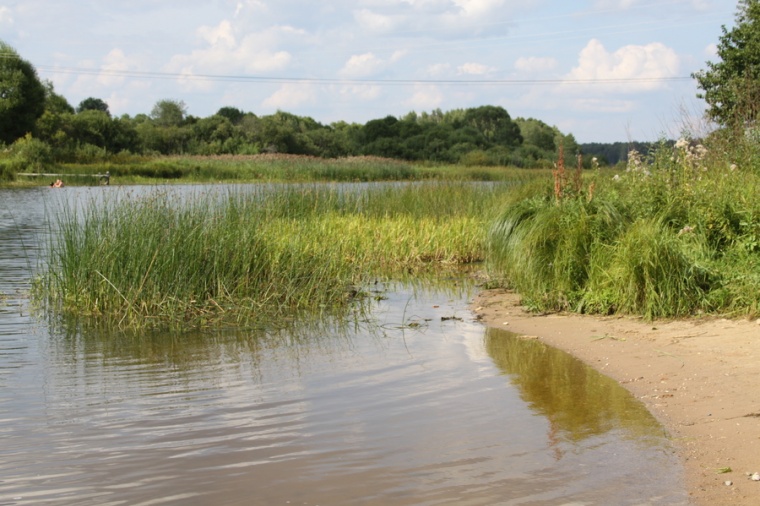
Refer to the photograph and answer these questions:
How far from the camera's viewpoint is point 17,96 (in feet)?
172

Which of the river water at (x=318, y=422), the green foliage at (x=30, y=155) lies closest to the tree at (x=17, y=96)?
the green foliage at (x=30, y=155)

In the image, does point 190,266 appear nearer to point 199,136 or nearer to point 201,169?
point 201,169

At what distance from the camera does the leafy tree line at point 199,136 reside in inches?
2055

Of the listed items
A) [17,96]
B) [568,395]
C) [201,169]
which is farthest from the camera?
[17,96]

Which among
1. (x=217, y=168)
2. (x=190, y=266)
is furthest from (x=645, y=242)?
(x=217, y=168)

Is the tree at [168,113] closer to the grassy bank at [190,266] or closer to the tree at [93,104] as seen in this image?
the tree at [93,104]

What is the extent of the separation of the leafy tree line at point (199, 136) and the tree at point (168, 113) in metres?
0.10

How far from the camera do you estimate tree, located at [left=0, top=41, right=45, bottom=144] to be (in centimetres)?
5219

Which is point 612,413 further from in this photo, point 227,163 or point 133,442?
point 227,163

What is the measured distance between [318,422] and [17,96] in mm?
53718

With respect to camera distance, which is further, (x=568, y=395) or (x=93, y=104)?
(x=93, y=104)

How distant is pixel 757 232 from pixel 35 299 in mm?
8594

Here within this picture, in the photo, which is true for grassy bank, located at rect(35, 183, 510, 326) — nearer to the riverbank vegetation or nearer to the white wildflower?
the riverbank vegetation

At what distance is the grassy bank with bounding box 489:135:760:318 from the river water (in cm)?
132
